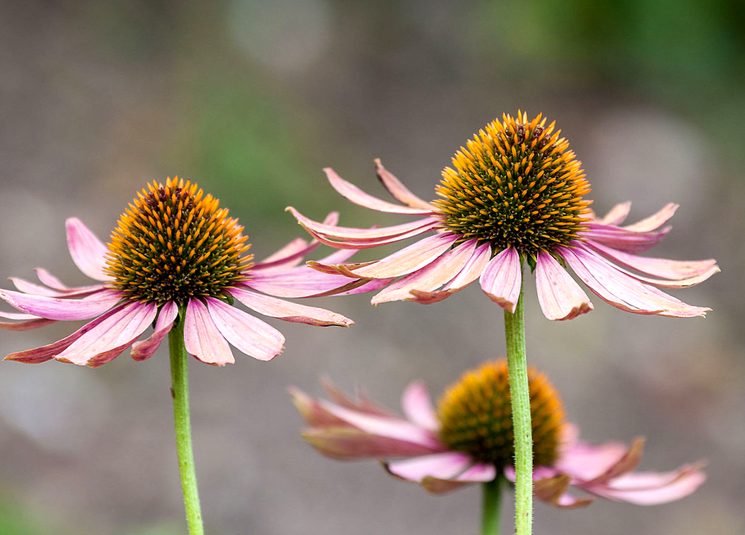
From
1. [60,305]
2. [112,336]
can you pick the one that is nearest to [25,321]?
[60,305]

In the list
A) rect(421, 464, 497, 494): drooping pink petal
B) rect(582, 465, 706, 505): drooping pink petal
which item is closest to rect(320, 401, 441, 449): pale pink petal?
rect(421, 464, 497, 494): drooping pink petal

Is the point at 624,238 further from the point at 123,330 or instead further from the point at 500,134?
the point at 123,330

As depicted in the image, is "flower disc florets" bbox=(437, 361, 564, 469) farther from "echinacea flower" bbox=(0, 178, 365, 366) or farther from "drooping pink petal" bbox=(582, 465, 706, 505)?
"echinacea flower" bbox=(0, 178, 365, 366)

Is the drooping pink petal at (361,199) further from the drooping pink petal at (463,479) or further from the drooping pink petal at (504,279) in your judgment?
the drooping pink petal at (463,479)

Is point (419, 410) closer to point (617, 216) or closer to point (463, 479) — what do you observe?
point (463, 479)

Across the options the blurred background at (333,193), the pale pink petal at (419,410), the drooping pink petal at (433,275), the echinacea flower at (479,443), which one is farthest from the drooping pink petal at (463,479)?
the blurred background at (333,193)
